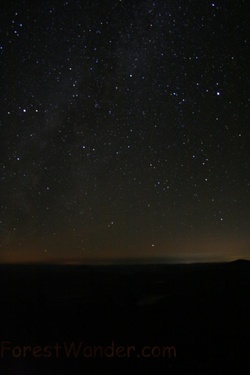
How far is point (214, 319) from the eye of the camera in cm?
894

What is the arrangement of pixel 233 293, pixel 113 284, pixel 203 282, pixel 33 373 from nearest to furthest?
pixel 33 373
pixel 233 293
pixel 203 282
pixel 113 284

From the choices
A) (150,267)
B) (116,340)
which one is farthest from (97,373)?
(150,267)

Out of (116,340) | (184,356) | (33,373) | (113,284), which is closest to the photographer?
(33,373)

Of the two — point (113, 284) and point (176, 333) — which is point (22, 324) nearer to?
point (176, 333)

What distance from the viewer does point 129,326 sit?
28.7 ft

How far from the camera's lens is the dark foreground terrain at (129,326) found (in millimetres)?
6082

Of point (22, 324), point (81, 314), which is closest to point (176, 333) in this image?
point (81, 314)

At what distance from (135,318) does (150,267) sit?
Result: 11533mm

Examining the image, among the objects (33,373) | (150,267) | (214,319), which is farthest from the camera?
(150,267)

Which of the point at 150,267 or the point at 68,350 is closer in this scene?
the point at 68,350

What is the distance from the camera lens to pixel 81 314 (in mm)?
10086

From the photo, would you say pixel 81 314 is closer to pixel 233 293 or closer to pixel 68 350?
pixel 68 350

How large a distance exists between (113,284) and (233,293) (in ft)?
17.0

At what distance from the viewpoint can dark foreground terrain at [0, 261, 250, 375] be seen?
6.08 meters
